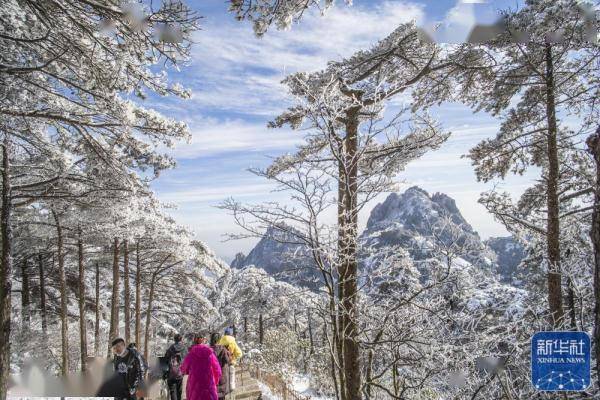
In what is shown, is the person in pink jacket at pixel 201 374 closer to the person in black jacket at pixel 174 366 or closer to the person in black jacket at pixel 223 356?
the person in black jacket at pixel 223 356

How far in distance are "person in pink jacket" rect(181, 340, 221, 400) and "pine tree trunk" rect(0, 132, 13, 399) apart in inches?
161

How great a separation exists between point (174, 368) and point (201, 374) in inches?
81.3

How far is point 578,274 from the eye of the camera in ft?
25.6

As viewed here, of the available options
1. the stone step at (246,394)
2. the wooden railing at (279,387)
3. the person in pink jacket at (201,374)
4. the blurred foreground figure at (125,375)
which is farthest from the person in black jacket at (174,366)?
the wooden railing at (279,387)

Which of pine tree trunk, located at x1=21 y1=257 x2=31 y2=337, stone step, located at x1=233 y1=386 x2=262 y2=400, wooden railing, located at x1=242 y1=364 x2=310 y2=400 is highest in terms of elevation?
pine tree trunk, located at x1=21 y1=257 x2=31 y2=337

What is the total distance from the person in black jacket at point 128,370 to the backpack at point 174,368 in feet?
5.42

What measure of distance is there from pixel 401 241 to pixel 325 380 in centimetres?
1440

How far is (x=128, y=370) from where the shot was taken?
6258mm

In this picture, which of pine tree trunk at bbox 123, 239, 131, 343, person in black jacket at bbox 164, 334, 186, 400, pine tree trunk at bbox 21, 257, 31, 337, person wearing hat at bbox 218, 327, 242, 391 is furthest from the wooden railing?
pine tree trunk at bbox 21, 257, 31, 337

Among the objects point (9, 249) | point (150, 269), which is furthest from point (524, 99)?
point (150, 269)

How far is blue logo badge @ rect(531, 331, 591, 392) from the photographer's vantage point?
3.28 meters

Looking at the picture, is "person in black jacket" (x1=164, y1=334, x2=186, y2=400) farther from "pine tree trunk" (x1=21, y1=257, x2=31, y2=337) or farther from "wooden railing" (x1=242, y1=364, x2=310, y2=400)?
"pine tree trunk" (x1=21, y1=257, x2=31, y2=337)

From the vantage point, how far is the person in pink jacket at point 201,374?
6234mm

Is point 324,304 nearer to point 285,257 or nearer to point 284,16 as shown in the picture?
point 285,257
